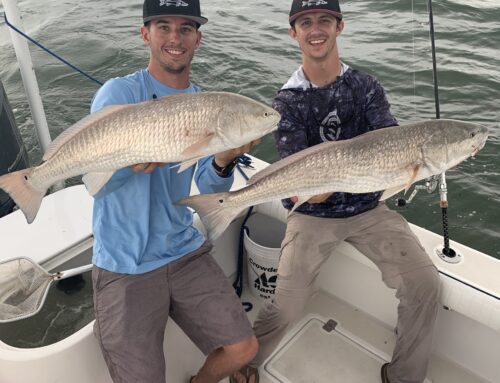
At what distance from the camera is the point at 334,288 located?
3.97m

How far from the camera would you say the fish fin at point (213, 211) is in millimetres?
2621

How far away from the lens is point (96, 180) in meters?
2.50

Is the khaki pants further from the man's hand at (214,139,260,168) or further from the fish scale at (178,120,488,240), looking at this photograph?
the man's hand at (214,139,260,168)

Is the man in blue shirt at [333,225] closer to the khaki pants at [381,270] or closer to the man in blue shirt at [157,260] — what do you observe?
the khaki pants at [381,270]

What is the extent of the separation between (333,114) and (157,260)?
1.67 meters

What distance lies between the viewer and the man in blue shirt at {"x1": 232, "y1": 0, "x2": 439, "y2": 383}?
2996mm

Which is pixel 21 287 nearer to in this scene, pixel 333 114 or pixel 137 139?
pixel 137 139

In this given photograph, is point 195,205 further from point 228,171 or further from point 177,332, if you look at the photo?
point 177,332

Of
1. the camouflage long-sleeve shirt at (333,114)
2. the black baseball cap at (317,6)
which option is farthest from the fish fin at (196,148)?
the black baseball cap at (317,6)

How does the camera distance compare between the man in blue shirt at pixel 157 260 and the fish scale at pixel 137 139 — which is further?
the man in blue shirt at pixel 157 260

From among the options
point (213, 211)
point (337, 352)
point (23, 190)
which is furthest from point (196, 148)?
point (337, 352)

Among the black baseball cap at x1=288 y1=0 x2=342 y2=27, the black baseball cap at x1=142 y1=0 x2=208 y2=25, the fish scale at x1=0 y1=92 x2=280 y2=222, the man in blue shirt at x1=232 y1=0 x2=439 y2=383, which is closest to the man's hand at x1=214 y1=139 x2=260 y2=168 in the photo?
the fish scale at x1=0 y1=92 x2=280 y2=222

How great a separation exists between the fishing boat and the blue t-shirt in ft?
1.48

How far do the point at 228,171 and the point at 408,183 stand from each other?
1.09 meters
